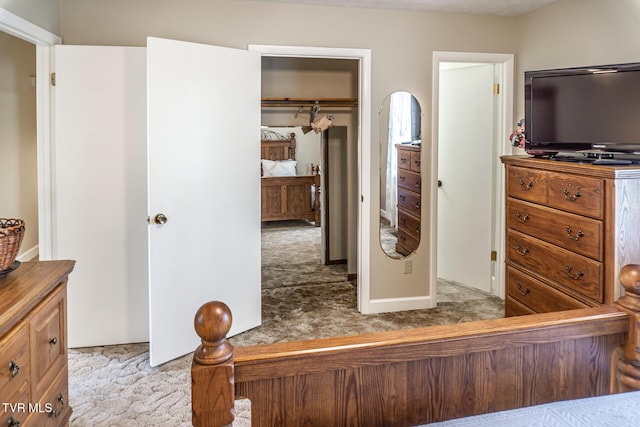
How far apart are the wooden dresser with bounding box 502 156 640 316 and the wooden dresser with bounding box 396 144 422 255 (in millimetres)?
1038


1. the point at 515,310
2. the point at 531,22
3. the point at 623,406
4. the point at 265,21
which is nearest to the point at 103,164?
the point at 265,21

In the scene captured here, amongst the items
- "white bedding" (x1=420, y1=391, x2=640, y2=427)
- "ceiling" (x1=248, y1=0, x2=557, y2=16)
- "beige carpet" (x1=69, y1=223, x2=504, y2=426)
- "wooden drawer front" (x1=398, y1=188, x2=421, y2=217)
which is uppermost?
"ceiling" (x1=248, y1=0, x2=557, y2=16)

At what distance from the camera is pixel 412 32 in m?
3.64

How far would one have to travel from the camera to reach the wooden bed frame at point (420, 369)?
103 cm

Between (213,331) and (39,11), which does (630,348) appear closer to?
(213,331)

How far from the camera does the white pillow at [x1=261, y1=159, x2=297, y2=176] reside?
7.24 m

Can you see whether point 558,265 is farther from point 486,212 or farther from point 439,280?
point 439,280

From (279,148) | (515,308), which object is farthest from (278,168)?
(515,308)

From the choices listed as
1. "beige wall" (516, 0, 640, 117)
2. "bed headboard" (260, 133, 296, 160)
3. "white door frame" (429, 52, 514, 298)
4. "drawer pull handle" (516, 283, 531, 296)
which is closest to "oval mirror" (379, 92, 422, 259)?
"white door frame" (429, 52, 514, 298)

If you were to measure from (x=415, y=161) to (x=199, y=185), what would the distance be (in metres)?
1.72

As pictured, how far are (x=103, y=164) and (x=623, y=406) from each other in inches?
112

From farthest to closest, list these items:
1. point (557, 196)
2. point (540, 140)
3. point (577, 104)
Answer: point (540, 140), point (577, 104), point (557, 196)

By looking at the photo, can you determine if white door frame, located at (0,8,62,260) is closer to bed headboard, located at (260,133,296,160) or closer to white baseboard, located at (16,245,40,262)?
white baseboard, located at (16,245,40,262)

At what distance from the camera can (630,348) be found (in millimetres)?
1304
